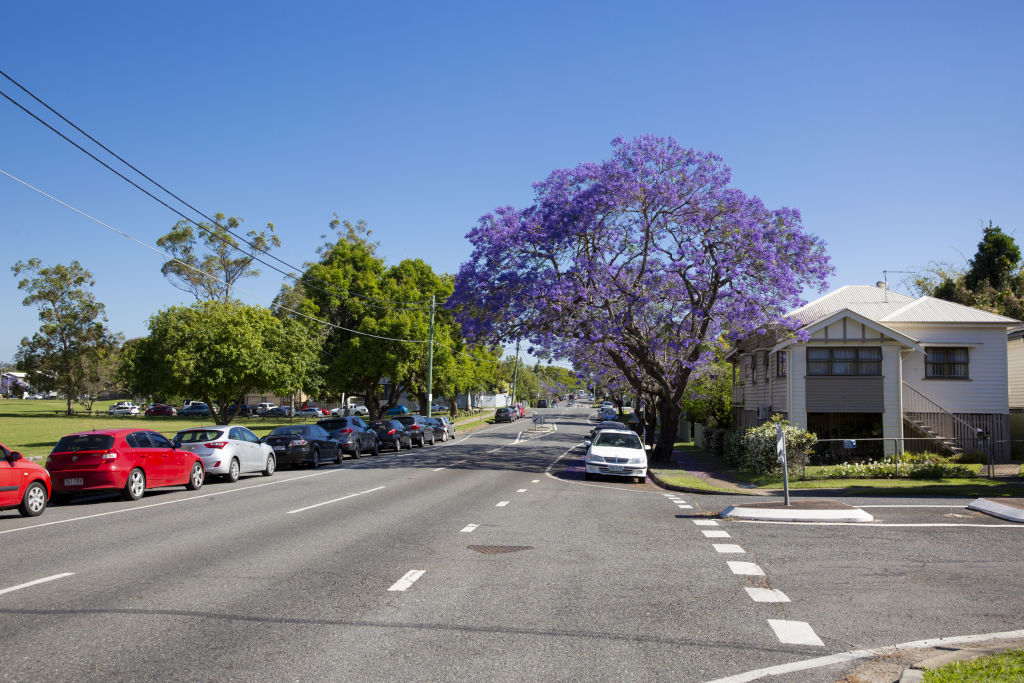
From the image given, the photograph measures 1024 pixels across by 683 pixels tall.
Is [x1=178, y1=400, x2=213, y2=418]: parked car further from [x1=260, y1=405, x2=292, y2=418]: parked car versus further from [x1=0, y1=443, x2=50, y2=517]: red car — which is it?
[x1=0, y1=443, x2=50, y2=517]: red car

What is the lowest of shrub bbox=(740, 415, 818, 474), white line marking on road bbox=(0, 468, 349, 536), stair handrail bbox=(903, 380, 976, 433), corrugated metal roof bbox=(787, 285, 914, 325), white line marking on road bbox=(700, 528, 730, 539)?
white line marking on road bbox=(0, 468, 349, 536)

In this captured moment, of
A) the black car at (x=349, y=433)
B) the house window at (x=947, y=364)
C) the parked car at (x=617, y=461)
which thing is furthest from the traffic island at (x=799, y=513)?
the black car at (x=349, y=433)

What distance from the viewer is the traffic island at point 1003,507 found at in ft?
43.0

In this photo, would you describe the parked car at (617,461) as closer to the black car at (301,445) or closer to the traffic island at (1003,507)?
the traffic island at (1003,507)

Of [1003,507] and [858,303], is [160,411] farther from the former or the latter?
[1003,507]

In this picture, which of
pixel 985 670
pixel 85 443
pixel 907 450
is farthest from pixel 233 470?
pixel 907 450

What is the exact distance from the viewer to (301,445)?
25.8m

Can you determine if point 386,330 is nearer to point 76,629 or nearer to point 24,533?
point 24,533

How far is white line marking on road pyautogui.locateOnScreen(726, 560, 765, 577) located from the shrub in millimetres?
12947

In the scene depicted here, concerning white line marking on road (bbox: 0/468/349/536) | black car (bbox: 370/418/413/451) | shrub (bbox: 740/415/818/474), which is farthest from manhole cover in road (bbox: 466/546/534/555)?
black car (bbox: 370/418/413/451)

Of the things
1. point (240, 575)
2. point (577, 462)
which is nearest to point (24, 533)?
point (240, 575)

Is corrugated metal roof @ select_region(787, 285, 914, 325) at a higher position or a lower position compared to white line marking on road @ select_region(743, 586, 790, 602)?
higher

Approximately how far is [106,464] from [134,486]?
88 cm

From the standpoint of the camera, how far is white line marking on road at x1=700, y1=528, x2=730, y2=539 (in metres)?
11.7
